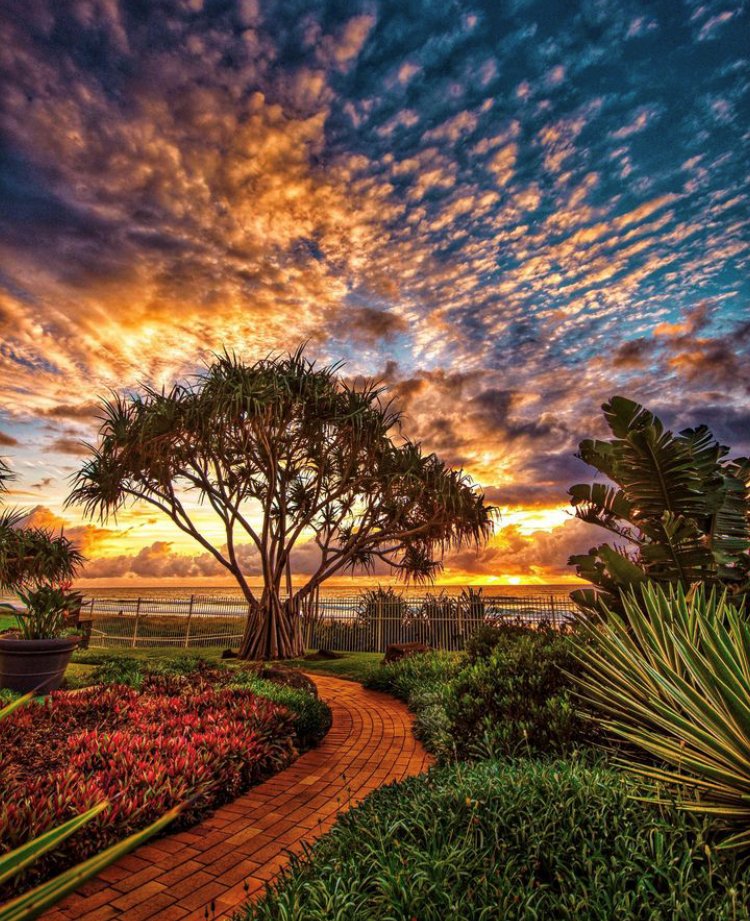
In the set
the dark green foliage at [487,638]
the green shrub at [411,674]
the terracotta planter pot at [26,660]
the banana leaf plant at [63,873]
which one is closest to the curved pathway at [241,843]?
the dark green foliage at [487,638]

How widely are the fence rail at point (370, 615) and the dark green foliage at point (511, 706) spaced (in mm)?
8175

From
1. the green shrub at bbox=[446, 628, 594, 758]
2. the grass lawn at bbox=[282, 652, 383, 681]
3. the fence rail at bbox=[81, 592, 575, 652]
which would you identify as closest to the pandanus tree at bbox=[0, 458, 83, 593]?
the fence rail at bbox=[81, 592, 575, 652]

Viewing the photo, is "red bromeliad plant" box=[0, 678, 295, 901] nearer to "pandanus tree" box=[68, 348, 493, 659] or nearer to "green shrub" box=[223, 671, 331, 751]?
"green shrub" box=[223, 671, 331, 751]

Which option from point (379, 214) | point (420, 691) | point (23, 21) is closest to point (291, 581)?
point (420, 691)

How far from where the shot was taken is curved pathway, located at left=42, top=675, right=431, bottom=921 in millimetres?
2881

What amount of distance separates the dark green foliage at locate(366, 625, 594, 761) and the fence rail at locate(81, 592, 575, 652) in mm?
8175

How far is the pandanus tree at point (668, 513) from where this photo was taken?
543cm

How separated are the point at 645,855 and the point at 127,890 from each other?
9.71ft

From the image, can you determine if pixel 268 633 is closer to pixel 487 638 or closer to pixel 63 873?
pixel 487 638

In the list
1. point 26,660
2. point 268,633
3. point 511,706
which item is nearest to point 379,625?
point 268,633

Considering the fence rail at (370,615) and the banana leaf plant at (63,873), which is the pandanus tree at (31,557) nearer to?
the fence rail at (370,615)

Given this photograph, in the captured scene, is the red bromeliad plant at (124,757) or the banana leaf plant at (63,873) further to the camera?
the red bromeliad plant at (124,757)

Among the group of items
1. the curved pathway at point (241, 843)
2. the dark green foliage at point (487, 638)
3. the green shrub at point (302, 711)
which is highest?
the dark green foliage at point (487, 638)

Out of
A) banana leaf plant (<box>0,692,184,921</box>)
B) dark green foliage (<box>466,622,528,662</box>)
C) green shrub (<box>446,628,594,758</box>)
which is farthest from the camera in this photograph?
dark green foliage (<box>466,622,528,662</box>)
